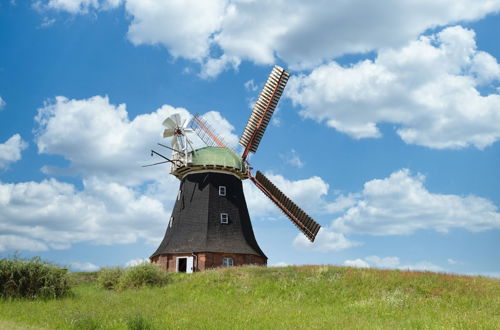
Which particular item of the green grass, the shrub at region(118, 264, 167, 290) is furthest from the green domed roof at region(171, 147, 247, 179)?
the green grass

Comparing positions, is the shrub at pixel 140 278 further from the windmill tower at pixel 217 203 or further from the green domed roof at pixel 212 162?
the green domed roof at pixel 212 162

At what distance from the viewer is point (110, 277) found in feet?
99.1

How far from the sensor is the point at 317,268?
87.8 ft

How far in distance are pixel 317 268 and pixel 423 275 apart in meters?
5.41

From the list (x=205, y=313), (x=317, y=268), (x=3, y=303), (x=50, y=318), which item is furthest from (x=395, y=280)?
(x=3, y=303)

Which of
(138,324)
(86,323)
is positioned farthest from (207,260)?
(138,324)

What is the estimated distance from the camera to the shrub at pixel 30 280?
2416 cm

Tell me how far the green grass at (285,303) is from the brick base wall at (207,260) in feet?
21.9

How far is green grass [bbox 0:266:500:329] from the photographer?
651 inches

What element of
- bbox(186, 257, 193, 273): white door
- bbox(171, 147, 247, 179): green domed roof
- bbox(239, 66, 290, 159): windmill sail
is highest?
bbox(239, 66, 290, 159): windmill sail

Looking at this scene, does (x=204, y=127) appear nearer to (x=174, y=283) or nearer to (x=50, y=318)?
(x=174, y=283)

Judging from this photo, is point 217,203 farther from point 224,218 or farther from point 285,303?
point 285,303

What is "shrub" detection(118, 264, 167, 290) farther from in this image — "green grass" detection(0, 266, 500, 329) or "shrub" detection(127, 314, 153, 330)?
"shrub" detection(127, 314, 153, 330)

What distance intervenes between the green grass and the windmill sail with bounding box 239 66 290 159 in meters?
15.1
